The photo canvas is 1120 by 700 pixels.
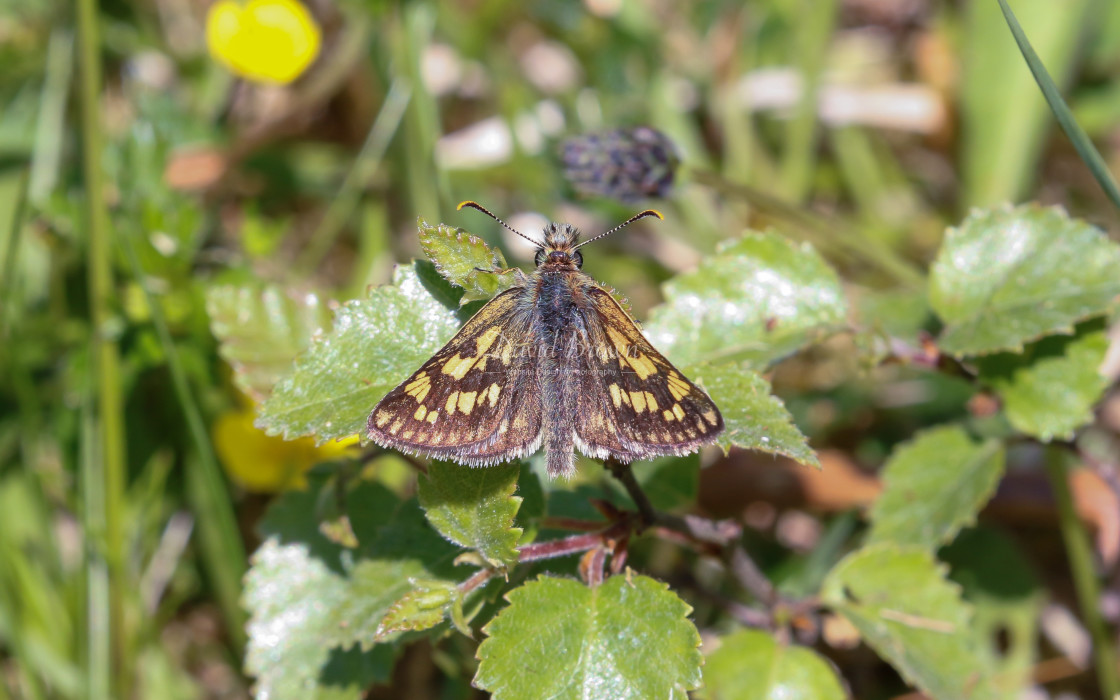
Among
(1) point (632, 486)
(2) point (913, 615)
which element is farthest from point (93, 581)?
(2) point (913, 615)

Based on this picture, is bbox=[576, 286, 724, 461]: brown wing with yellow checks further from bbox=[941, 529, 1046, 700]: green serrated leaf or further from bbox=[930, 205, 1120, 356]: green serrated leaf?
bbox=[941, 529, 1046, 700]: green serrated leaf

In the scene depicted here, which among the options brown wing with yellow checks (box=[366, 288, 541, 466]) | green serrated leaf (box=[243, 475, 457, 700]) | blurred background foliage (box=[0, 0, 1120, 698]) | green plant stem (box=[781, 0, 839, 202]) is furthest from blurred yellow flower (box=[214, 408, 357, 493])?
green plant stem (box=[781, 0, 839, 202])

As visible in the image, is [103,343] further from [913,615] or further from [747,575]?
[913,615]

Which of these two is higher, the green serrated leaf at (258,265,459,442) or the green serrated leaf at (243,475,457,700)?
the green serrated leaf at (258,265,459,442)

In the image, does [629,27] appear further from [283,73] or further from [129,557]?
[129,557]

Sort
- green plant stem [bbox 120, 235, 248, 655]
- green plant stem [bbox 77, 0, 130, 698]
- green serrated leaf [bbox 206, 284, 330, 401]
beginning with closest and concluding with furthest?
green serrated leaf [bbox 206, 284, 330, 401], green plant stem [bbox 120, 235, 248, 655], green plant stem [bbox 77, 0, 130, 698]
